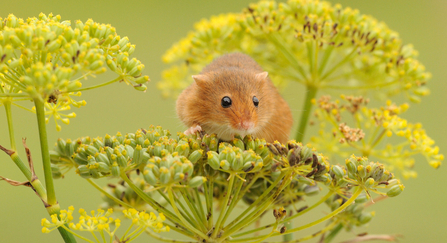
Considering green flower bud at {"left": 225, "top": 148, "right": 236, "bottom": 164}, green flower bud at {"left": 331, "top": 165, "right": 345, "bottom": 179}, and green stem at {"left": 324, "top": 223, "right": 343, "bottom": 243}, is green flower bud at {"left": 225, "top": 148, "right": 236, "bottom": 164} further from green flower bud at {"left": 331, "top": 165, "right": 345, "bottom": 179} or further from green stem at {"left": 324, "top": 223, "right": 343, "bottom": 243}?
green stem at {"left": 324, "top": 223, "right": 343, "bottom": 243}

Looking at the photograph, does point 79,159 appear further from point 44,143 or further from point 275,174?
point 275,174

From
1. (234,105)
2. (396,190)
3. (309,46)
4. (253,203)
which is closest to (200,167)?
(253,203)

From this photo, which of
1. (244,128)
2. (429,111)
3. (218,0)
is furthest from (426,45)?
(244,128)

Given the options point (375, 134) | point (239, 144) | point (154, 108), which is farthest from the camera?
point (154, 108)

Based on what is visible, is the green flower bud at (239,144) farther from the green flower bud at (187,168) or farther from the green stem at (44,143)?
the green stem at (44,143)

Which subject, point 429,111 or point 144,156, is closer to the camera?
point 144,156

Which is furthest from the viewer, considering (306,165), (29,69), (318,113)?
(318,113)

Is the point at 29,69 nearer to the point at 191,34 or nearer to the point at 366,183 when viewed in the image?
the point at 366,183
